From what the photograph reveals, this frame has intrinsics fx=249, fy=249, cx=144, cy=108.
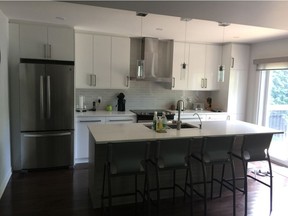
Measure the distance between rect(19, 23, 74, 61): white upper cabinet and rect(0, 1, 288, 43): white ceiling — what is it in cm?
18

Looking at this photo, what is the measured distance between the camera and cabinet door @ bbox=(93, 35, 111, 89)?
4.69m

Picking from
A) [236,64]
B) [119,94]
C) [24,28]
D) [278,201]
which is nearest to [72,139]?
[119,94]

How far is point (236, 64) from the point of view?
17.5 feet

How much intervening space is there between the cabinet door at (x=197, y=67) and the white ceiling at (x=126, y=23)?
1.07ft

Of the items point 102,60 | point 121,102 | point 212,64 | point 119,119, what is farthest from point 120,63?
point 212,64

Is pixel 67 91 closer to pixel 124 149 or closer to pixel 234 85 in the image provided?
pixel 124 149

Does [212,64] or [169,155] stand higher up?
[212,64]

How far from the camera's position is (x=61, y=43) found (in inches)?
165

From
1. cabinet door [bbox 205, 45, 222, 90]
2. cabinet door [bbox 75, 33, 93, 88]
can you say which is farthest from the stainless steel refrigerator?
cabinet door [bbox 205, 45, 222, 90]

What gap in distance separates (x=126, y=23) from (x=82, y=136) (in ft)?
6.91

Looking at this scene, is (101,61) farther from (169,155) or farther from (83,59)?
(169,155)

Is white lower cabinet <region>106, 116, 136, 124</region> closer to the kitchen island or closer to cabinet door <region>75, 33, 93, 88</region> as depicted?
cabinet door <region>75, 33, 93, 88</region>

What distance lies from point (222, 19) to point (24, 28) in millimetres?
3079

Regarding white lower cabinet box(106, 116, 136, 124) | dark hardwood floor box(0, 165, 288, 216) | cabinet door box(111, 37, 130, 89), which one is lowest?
dark hardwood floor box(0, 165, 288, 216)
